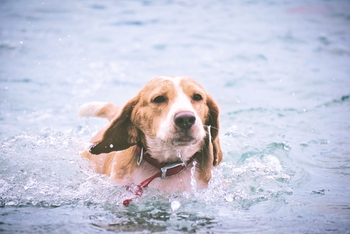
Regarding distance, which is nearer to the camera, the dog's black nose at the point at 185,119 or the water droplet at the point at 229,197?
the dog's black nose at the point at 185,119

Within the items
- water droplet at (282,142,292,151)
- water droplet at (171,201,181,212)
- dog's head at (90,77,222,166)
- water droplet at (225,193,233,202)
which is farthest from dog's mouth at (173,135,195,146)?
water droplet at (282,142,292,151)

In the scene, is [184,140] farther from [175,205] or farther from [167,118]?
[175,205]

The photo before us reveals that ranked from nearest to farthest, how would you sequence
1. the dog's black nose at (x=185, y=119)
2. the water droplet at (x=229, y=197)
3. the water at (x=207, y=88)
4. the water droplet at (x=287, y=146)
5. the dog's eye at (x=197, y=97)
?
the dog's black nose at (x=185, y=119)
the water at (x=207, y=88)
the dog's eye at (x=197, y=97)
the water droplet at (x=229, y=197)
the water droplet at (x=287, y=146)

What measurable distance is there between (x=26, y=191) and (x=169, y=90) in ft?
4.93

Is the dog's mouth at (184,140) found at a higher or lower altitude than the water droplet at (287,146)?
higher

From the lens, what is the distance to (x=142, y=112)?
167 inches

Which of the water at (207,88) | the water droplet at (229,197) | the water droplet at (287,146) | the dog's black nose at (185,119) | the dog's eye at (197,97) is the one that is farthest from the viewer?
the water droplet at (287,146)

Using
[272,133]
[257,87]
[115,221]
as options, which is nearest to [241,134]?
[272,133]

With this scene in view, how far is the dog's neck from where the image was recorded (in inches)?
166

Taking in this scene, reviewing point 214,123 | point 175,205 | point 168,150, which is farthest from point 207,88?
point 175,205

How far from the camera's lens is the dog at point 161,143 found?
13.6 ft

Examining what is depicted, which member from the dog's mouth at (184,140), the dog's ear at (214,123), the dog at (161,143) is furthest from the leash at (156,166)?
the dog's mouth at (184,140)

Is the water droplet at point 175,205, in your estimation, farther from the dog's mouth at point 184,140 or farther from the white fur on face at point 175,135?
the dog's mouth at point 184,140

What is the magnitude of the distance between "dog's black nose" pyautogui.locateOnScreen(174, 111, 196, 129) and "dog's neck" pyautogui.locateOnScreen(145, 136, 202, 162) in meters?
0.39
